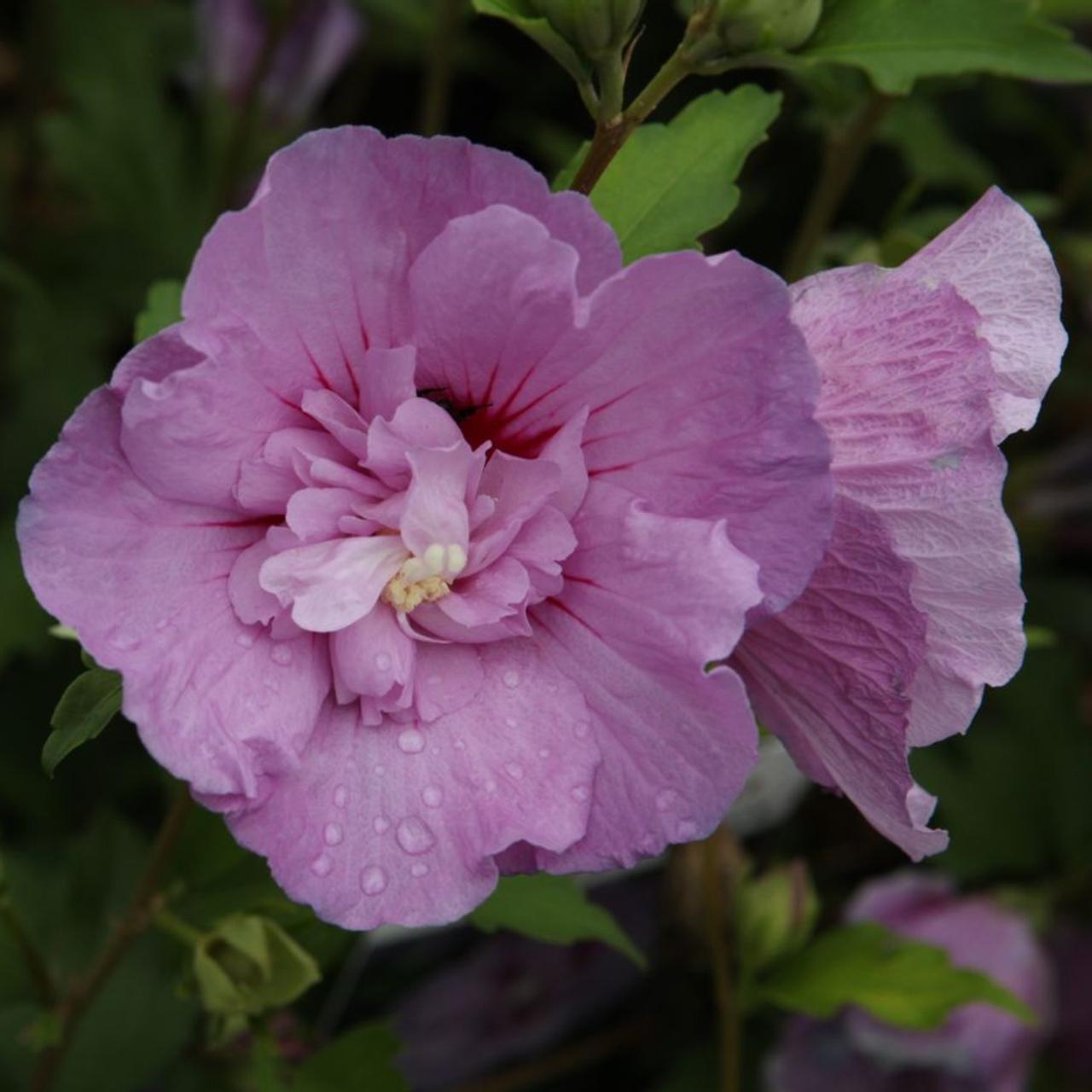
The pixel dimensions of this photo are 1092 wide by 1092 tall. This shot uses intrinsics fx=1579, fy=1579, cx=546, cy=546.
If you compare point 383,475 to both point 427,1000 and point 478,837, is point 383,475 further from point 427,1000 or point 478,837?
point 427,1000

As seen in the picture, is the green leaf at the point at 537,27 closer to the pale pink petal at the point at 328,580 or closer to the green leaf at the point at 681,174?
the green leaf at the point at 681,174

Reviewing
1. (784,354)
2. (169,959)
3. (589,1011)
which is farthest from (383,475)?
(589,1011)

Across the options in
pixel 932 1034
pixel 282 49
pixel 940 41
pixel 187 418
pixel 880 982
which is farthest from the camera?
pixel 282 49

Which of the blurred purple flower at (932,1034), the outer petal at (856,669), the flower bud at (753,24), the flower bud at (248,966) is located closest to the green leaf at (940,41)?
the flower bud at (753,24)

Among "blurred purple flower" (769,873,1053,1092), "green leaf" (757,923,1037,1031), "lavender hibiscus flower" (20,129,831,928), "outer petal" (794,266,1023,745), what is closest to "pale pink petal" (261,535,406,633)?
"lavender hibiscus flower" (20,129,831,928)

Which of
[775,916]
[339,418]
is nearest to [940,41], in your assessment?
[339,418]

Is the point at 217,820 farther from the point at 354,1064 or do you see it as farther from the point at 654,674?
the point at 654,674

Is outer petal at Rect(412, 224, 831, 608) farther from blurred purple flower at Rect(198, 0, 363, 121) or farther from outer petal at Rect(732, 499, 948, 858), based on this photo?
blurred purple flower at Rect(198, 0, 363, 121)
